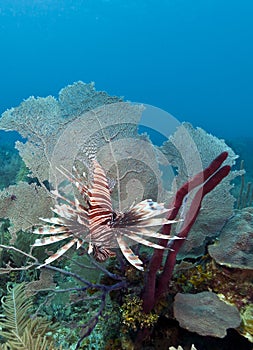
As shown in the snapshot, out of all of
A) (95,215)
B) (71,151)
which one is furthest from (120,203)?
(95,215)

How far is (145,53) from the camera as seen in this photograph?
97.7 m

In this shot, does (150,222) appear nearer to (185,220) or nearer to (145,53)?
(185,220)

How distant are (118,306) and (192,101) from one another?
337ft

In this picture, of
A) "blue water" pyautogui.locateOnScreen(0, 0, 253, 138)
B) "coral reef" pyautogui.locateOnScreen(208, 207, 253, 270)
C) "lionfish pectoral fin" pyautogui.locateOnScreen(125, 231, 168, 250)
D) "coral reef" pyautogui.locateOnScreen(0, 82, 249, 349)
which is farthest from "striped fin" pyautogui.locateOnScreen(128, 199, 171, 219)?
"blue water" pyautogui.locateOnScreen(0, 0, 253, 138)

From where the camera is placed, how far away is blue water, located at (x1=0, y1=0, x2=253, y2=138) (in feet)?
298

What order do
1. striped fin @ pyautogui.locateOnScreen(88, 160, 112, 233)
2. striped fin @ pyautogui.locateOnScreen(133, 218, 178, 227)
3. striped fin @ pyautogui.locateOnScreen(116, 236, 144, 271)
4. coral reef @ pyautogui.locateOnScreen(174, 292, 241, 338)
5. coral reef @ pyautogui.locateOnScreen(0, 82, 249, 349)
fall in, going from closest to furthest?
striped fin @ pyautogui.locateOnScreen(116, 236, 144, 271) < striped fin @ pyautogui.locateOnScreen(133, 218, 178, 227) < striped fin @ pyautogui.locateOnScreen(88, 160, 112, 233) < coral reef @ pyautogui.locateOnScreen(174, 292, 241, 338) < coral reef @ pyautogui.locateOnScreen(0, 82, 249, 349)

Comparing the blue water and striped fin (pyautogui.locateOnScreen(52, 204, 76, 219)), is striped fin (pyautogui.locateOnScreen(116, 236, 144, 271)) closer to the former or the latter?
striped fin (pyautogui.locateOnScreen(52, 204, 76, 219))

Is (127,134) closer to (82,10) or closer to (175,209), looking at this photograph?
(175,209)

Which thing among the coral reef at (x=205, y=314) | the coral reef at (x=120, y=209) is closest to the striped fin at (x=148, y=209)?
the coral reef at (x=120, y=209)

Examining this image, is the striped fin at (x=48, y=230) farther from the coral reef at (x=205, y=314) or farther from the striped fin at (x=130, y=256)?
the coral reef at (x=205, y=314)

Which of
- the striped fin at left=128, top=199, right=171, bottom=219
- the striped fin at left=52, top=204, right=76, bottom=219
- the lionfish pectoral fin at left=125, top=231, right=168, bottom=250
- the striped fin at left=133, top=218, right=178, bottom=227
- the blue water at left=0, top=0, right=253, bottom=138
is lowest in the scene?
the lionfish pectoral fin at left=125, top=231, right=168, bottom=250

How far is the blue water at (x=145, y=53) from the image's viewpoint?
298 feet

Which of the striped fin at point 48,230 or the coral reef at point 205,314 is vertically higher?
the striped fin at point 48,230

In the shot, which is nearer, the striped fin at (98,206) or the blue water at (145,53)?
the striped fin at (98,206)
